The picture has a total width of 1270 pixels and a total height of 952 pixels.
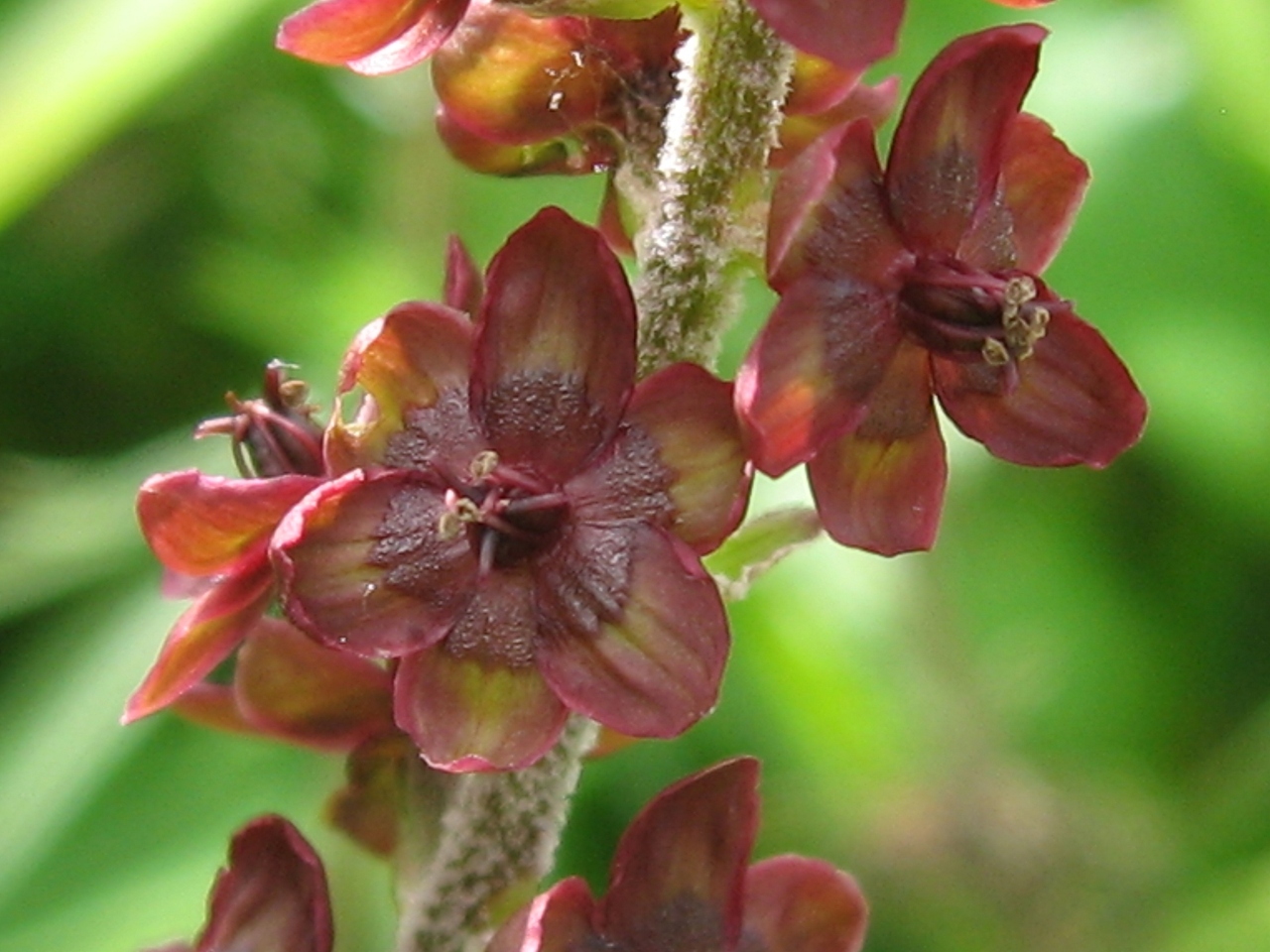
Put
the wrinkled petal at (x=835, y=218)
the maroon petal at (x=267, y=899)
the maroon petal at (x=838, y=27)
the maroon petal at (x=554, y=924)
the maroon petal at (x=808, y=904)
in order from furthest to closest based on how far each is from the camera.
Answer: the maroon petal at (x=808, y=904) → the maroon petal at (x=267, y=899) → the maroon petal at (x=554, y=924) → the wrinkled petal at (x=835, y=218) → the maroon petal at (x=838, y=27)

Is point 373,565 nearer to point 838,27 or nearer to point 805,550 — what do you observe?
point 838,27

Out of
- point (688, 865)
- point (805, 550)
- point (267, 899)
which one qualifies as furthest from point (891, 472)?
point (805, 550)

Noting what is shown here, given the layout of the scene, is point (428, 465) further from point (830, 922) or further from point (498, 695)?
point (830, 922)

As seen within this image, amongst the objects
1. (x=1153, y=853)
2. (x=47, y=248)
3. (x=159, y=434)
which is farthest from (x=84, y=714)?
(x=1153, y=853)

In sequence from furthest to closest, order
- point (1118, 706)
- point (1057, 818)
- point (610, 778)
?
1. point (1118, 706)
2. point (610, 778)
3. point (1057, 818)

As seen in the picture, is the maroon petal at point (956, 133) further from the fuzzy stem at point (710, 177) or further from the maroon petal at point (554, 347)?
the maroon petal at point (554, 347)

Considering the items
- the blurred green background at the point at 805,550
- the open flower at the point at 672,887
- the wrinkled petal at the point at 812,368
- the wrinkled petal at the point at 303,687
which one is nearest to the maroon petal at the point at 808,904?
the open flower at the point at 672,887
